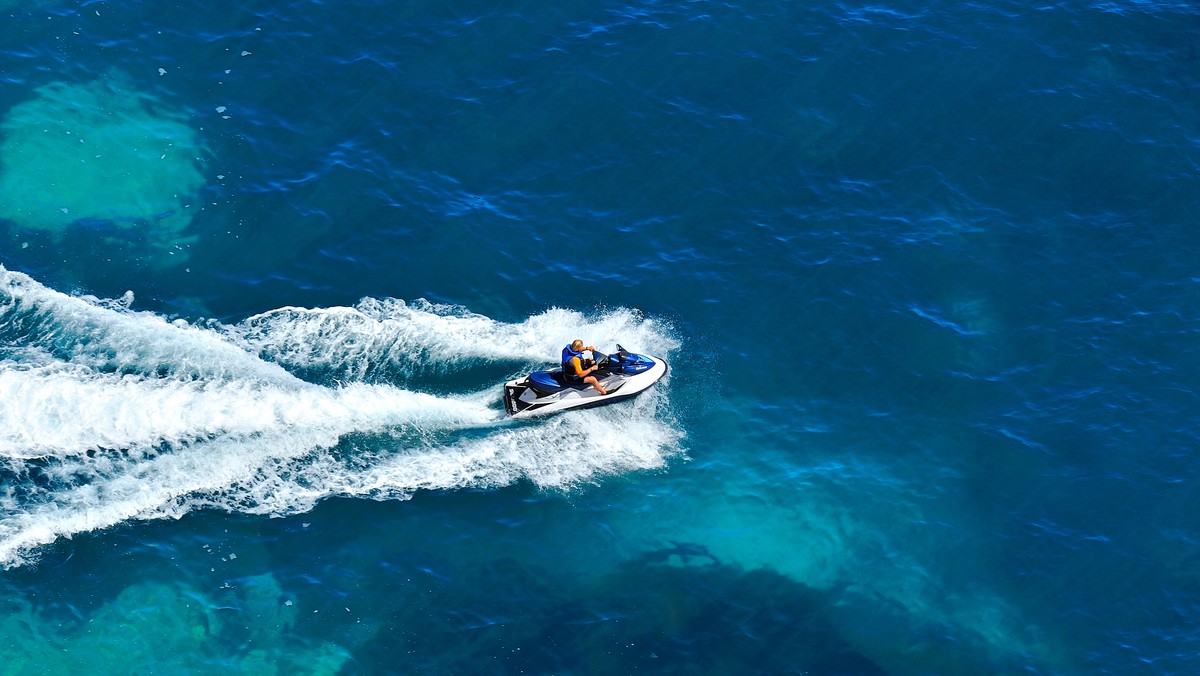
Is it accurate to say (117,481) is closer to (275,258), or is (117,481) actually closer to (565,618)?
(275,258)

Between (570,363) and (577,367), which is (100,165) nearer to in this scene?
(570,363)

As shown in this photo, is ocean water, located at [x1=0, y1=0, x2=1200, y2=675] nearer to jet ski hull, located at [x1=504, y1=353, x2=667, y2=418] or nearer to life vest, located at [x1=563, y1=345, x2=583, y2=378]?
jet ski hull, located at [x1=504, y1=353, x2=667, y2=418]

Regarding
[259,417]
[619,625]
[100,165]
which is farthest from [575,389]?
[100,165]

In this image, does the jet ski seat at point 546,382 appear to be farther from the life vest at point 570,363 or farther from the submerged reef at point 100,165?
the submerged reef at point 100,165

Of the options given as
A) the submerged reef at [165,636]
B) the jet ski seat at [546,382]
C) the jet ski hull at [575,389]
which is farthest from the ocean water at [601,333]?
the jet ski seat at [546,382]

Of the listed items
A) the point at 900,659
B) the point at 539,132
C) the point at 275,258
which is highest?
the point at 539,132

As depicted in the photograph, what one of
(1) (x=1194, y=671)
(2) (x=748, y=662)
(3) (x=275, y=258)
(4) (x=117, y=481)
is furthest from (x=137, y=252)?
(1) (x=1194, y=671)
